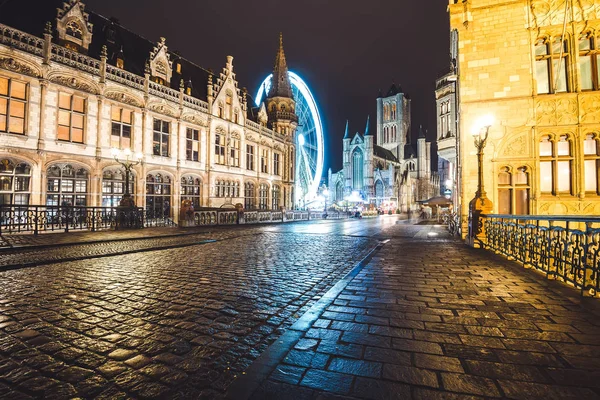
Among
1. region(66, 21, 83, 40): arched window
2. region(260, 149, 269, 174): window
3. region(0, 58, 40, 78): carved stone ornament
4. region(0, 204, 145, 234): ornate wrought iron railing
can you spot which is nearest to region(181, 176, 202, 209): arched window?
region(0, 204, 145, 234): ornate wrought iron railing

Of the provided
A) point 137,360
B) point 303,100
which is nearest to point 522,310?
point 137,360

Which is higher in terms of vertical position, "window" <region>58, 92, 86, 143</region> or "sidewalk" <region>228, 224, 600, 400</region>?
"window" <region>58, 92, 86, 143</region>

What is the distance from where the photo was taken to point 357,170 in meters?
76.7

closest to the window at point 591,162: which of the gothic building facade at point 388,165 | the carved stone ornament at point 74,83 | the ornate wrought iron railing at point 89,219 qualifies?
the ornate wrought iron railing at point 89,219

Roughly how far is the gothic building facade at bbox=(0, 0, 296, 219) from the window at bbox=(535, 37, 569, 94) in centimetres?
1886

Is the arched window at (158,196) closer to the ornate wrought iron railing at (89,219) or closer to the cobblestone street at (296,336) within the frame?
the ornate wrought iron railing at (89,219)

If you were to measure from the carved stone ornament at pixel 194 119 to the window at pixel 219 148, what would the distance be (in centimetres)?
173

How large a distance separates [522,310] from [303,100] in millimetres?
38653

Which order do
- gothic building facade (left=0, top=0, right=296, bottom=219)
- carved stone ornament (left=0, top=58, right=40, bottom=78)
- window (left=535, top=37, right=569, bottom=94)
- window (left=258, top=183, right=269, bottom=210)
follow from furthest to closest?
1. window (left=258, top=183, right=269, bottom=210)
2. gothic building facade (left=0, top=0, right=296, bottom=219)
3. carved stone ornament (left=0, top=58, right=40, bottom=78)
4. window (left=535, top=37, right=569, bottom=94)

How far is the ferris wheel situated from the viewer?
125 ft

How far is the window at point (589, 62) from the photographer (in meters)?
10.8

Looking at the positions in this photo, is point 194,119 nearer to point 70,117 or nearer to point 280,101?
point 70,117

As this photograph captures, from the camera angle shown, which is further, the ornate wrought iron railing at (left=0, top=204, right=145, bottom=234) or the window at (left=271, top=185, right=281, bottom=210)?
the window at (left=271, top=185, right=281, bottom=210)

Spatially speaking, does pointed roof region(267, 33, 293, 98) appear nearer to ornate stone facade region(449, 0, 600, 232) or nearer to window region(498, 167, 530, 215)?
ornate stone facade region(449, 0, 600, 232)
